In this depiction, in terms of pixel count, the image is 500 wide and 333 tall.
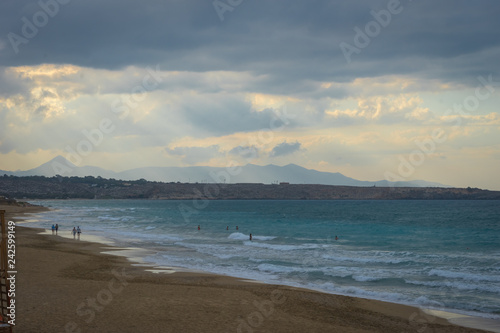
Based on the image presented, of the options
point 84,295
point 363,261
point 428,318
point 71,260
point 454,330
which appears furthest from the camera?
point 363,261

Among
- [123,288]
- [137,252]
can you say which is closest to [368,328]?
[123,288]

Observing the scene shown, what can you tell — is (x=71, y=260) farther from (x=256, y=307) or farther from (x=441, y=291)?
(x=441, y=291)

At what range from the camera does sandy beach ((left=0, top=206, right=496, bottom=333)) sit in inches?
536

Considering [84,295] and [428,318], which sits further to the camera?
[84,295]

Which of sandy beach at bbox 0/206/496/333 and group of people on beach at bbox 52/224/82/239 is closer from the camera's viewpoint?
sandy beach at bbox 0/206/496/333

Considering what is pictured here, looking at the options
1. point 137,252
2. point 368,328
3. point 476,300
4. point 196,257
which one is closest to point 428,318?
point 368,328

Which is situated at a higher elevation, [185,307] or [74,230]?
[74,230]

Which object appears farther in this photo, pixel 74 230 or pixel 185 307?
pixel 74 230

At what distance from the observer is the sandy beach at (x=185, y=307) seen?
13609 mm

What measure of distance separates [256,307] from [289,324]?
2.11 m

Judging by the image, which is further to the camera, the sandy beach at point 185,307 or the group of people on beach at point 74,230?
the group of people on beach at point 74,230

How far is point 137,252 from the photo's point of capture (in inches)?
1304

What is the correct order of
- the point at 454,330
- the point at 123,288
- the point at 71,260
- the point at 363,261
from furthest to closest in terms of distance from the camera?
the point at 363,261 < the point at 71,260 < the point at 123,288 < the point at 454,330

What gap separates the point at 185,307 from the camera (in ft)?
51.7
